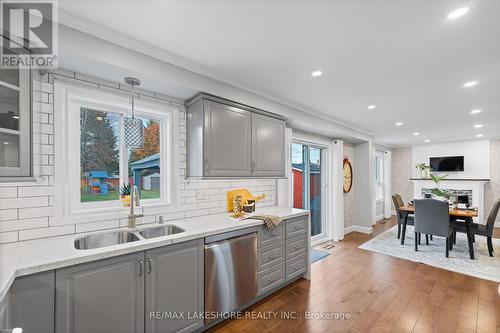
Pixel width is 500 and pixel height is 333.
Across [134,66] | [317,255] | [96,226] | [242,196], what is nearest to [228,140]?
[242,196]

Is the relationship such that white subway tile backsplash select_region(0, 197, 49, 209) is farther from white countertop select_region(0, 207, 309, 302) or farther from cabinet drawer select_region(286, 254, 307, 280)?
cabinet drawer select_region(286, 254, 307, 280)

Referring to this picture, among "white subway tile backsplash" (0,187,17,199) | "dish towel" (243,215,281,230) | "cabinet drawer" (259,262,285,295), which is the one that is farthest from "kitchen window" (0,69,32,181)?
A: "cabinet drawer" (259,262,285,295)

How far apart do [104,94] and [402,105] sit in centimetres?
391

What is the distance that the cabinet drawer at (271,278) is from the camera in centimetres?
249

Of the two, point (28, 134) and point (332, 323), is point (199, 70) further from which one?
point (332, 323)

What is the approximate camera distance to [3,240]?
157 centimetres

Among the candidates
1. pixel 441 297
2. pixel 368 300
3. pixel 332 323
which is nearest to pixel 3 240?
pixel 332 323

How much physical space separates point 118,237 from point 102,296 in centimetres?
62

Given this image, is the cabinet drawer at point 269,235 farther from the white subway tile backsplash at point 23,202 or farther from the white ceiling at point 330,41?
the white subway tile backsplash at point 23,202

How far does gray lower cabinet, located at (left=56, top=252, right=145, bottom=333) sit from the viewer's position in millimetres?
1365

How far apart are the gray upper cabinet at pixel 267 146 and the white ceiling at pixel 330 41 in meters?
0.40

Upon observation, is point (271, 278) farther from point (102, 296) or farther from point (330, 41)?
point (330, 41)

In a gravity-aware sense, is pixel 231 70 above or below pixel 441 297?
above

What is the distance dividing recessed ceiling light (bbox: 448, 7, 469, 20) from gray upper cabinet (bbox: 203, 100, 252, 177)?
6.15 feet
